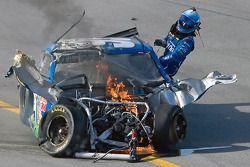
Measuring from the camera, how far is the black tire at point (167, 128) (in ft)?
36.5

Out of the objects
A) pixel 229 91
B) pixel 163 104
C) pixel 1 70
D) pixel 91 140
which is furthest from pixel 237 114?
pixel 1 70

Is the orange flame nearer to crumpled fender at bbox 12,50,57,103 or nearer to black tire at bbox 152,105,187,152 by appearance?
black tire at bbox 152,105,187,152

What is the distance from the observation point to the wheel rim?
10859 mm

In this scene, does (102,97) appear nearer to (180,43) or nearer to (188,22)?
(180,43)

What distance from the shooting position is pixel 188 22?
44.1 feet

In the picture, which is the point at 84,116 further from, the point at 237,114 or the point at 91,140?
the point at 237,114

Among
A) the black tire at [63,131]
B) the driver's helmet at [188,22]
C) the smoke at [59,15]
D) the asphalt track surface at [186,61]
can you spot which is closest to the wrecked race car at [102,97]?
the black tire at [63,131]

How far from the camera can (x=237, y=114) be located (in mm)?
13992

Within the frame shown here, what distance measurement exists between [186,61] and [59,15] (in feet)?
11.2

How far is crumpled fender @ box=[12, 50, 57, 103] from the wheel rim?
0.37 m

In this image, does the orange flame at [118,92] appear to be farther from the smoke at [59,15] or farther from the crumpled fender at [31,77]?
the smoke at [59,15]

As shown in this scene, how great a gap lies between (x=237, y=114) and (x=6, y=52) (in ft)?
19.3

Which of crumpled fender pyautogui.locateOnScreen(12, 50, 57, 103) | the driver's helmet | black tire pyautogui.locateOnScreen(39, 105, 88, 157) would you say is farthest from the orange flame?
the driver's helmet

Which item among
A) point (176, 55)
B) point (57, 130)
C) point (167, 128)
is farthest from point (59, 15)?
point (167, 128)
